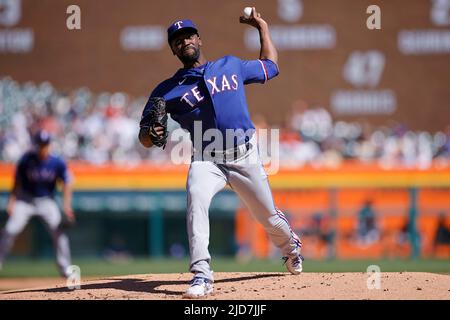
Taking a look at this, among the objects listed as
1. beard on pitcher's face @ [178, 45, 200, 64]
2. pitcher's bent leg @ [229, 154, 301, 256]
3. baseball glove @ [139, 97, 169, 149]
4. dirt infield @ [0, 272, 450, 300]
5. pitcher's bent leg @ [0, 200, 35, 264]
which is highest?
beard on pitcher's face @ [178, 45, 200, 64]

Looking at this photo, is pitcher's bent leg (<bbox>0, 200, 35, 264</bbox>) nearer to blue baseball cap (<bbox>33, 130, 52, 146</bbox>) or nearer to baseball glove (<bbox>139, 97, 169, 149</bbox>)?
blue baseball cap (<bbox>33, 130, 52, 146</bbox>)

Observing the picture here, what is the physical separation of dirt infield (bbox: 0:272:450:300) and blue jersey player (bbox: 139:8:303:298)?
0.40m

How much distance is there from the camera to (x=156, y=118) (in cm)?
583

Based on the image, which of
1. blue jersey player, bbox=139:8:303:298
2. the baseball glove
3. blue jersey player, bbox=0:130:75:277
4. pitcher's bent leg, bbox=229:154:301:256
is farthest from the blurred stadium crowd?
the baseball glove

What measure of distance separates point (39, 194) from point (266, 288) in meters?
4.75

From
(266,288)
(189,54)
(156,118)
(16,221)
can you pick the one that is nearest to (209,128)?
(156,118)

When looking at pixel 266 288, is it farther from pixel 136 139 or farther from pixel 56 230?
pixel 136 139

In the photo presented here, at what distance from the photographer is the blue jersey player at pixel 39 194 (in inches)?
393

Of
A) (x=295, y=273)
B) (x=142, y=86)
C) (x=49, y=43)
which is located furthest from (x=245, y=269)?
(x=49, y=43)

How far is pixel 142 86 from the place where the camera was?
14.0 meters

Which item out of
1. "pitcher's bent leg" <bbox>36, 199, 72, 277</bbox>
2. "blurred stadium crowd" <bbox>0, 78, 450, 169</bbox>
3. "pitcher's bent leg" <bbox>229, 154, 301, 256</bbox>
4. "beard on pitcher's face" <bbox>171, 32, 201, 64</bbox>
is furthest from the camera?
"blurred stadium crowd" <bbox>0, 78, 450, 169</bbox>

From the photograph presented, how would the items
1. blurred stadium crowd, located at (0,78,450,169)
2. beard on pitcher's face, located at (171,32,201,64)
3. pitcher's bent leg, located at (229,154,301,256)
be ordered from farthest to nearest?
blurred stadium crowd, located at (0,78,450,169), pitcher's bent leg, located at (229,154,301,256), beard on pitcher's face, located at (171,32,201,64)

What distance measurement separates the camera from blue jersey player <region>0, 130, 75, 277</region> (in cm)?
998

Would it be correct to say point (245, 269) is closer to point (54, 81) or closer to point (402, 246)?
point (402, 246)
